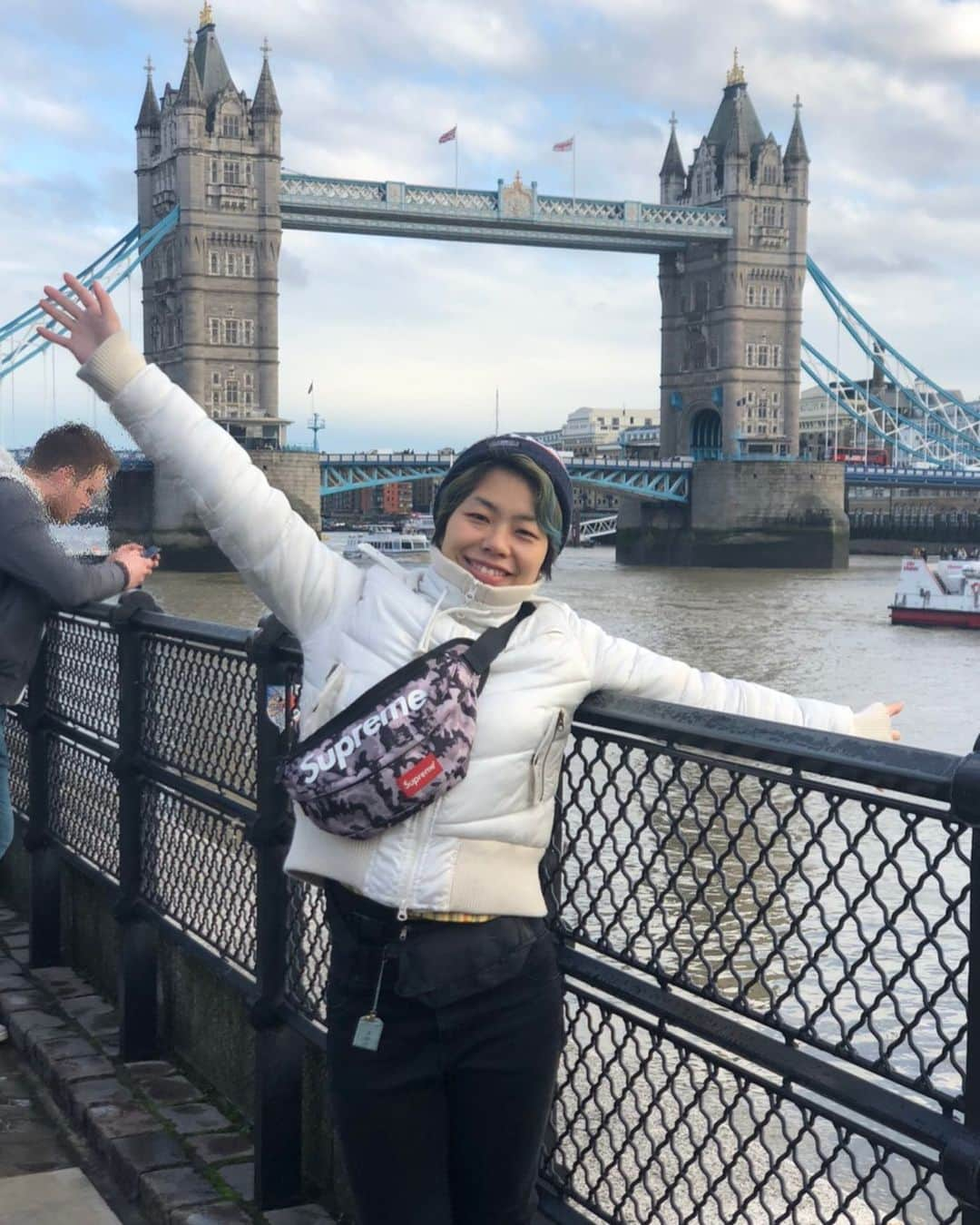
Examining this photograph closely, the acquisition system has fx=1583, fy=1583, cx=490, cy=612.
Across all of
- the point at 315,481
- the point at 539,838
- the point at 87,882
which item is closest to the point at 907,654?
the point at 87,882

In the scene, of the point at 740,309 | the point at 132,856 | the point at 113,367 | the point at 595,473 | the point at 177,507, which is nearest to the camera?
the point at 113,367

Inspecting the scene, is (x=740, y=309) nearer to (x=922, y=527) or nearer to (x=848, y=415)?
(x=922, y=527)

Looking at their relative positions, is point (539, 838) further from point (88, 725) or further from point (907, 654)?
point (907, 654)

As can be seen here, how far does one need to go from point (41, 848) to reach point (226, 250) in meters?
44.0

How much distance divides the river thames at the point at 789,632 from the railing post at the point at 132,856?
798 centimetres

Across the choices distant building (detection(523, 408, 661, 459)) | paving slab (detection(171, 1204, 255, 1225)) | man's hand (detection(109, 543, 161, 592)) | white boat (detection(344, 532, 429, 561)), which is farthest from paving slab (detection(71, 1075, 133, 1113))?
distant building (detection(523, 408, 661, 459))

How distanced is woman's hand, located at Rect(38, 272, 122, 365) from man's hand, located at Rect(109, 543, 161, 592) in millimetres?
1255

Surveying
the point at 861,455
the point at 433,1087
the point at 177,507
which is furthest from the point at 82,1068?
the point at 861,455

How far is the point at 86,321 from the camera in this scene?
179 centimetres

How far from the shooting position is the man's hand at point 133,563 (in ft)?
10.1

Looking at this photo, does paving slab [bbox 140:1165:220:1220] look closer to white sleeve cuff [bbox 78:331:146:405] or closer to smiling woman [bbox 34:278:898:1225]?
smiling woman [bbox 34:278:898:1225]

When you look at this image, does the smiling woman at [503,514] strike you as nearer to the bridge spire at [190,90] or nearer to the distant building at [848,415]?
the bridge spire at [190,90]

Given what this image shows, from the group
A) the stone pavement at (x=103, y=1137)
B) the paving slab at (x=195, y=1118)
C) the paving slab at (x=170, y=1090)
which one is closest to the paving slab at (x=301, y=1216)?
the stone pavement at (x=103, y=1137)

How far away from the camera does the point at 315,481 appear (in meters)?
41.7
